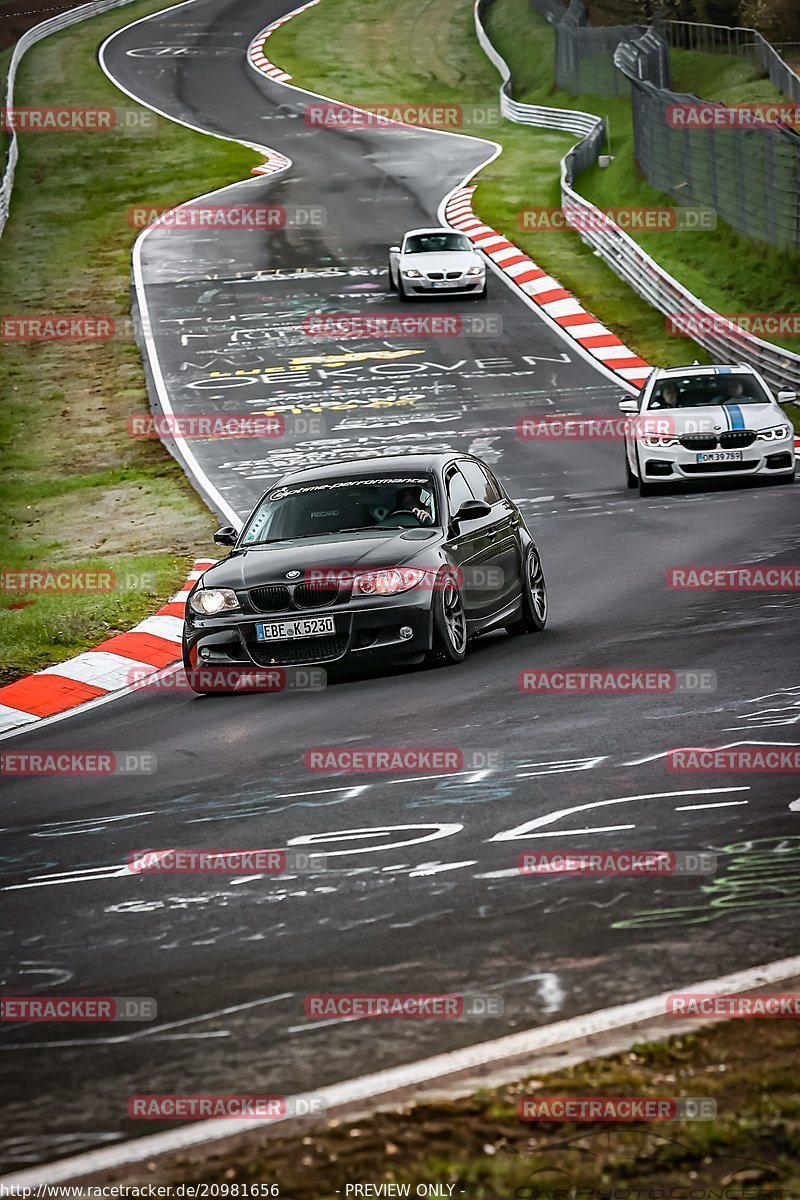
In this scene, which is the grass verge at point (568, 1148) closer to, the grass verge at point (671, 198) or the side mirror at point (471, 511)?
the side mirror at point (471, 511)

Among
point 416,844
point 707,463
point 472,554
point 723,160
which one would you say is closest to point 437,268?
point 723,160

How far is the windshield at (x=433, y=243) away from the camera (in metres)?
34.8

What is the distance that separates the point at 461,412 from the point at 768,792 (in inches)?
773

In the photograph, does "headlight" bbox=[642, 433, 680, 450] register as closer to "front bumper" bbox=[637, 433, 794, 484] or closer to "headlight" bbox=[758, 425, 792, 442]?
"front bumper" bbox=[637, 433, 794, 484]

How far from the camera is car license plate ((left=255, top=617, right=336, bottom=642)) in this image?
11.7m

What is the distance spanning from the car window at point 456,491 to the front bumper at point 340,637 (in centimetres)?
123

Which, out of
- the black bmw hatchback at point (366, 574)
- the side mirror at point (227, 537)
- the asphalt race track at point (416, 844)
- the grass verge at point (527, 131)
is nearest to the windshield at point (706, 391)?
the asphalt race track at point (416, 844)

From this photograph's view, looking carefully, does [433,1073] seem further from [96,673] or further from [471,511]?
[96,673]

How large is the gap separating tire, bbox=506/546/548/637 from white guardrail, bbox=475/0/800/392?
40.3 ft

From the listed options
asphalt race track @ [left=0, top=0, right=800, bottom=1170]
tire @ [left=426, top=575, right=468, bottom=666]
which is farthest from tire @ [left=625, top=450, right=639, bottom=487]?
tire @ [left=426, top=575, right=468, bottom=666]

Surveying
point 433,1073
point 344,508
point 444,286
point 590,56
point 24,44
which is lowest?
point 444,286

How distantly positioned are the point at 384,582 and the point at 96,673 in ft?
9.72

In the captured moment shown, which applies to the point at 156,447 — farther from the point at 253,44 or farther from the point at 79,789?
the point at 253,44

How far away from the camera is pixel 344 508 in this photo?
507 inches
